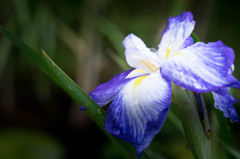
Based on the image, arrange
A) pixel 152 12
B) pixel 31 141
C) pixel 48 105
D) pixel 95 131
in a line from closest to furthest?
pixel 31 141 < pixel 95 131 < pixel 48 105 < pixel 152 12

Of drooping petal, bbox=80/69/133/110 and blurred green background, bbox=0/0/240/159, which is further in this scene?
blurred green background, bbox=0/0/240/159

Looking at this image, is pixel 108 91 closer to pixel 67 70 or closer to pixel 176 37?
pixel 176 37

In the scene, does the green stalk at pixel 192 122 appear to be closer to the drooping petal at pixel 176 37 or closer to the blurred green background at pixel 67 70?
the drooping petal at pixel 176 37

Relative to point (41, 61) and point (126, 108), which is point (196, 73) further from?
point (41, 61)

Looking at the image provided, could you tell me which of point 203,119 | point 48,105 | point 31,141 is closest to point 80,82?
point 48,105

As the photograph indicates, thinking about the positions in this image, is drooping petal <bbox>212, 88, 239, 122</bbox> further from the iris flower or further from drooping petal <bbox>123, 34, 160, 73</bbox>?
drooping petal <bbox>123, 34, 160, 73</bbox>

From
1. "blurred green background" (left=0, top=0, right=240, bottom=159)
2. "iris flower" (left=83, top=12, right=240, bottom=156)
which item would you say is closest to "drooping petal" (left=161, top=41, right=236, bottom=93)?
"iris flower" (left=83, top=12, right=240, bottom=156)

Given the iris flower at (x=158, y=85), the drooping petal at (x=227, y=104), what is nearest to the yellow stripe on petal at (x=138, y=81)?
the iris flower at (x=158, y=85)

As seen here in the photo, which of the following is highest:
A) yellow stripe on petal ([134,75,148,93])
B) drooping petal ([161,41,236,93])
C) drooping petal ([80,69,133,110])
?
drooping petal ([80,69,133,110])
